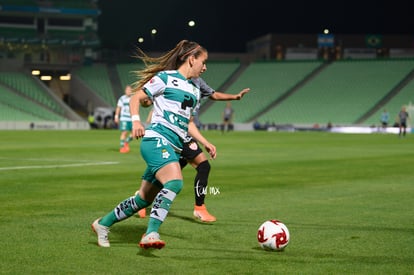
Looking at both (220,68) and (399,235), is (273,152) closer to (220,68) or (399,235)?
(399,235)

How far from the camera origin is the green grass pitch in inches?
297

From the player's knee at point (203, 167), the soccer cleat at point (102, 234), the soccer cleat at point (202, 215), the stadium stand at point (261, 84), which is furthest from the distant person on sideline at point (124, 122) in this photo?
the stadium stand at point (261, 84)

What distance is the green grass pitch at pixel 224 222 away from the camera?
24.7ft

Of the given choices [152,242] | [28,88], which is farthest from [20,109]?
[152,242]

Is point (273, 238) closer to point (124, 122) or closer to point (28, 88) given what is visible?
point (124, 122)

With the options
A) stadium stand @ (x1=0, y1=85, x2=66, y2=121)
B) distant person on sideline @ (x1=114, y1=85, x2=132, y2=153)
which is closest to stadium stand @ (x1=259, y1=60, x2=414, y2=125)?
stadium stand @ (x1=0, y1=85, x2=66, y2=121)

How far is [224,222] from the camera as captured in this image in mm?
10516

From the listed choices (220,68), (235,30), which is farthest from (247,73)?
(235,30)

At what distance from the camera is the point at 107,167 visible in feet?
67.5

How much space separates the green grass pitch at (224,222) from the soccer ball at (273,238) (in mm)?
102

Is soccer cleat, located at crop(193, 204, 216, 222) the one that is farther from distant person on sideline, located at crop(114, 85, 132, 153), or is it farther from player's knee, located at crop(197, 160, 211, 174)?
distant person on sideline, located at crop(114, 85, 132, 153)

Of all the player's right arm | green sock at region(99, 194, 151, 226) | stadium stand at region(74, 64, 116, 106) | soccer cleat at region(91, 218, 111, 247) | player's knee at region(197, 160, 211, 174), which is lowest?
soccer cleat at region(91, 218, 111, 247)

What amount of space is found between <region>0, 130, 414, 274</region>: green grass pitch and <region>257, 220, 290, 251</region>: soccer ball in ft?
0.33

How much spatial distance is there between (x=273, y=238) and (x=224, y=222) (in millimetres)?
2329
